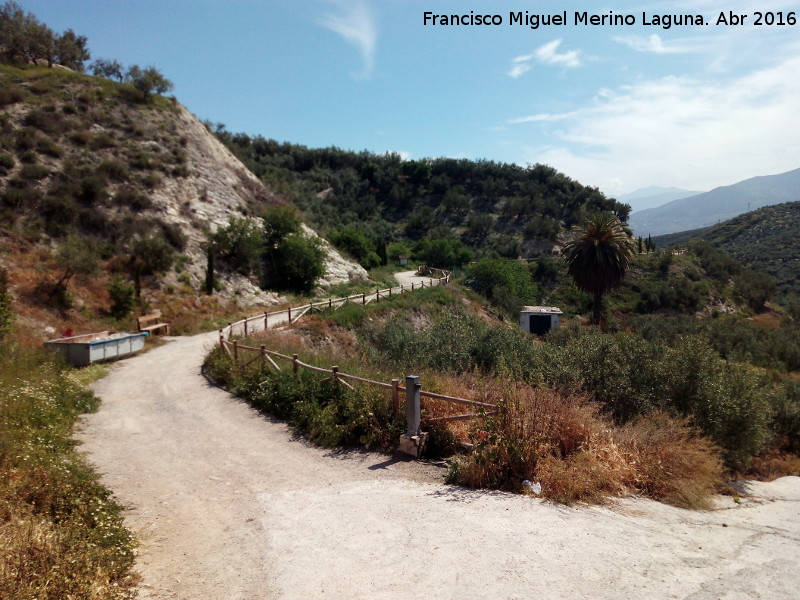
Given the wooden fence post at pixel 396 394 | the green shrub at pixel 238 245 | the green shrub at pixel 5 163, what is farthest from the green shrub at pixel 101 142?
the wooden fence post at pixel 396 394

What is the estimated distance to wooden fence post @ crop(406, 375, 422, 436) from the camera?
8.67 metres

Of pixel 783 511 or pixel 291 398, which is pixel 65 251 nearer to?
pixel 291 398

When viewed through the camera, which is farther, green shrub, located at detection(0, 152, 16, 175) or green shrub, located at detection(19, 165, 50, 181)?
green shrub, located at detection(19, 165, 50, 181)

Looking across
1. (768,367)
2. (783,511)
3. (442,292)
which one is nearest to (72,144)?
(442,292)

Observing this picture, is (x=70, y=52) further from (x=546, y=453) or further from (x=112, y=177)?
(x=546, y=453)

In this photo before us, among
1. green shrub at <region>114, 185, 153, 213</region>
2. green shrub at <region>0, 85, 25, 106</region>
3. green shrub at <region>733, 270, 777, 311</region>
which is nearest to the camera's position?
green shrub at <region>114, 185, 153, 213</region>

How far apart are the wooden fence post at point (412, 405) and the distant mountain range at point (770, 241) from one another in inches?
2956

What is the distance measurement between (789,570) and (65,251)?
26.7 meters

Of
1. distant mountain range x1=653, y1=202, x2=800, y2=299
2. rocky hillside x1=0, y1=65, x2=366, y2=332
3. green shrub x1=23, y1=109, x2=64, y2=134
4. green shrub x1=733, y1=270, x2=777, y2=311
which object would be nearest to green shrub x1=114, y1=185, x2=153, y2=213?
rocky hillside x1=0, y1=65, x2=366, y2=332

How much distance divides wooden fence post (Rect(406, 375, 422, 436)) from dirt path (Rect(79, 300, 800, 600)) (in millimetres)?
613

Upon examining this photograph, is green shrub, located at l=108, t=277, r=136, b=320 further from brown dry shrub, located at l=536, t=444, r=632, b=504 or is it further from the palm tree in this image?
the palm tree

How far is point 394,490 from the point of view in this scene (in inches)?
291

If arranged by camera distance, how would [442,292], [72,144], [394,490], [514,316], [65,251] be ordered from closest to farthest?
[394,490] → [65,251] → [72,144] → [442,292] → [514,316]

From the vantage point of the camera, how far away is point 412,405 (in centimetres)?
874
